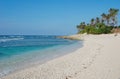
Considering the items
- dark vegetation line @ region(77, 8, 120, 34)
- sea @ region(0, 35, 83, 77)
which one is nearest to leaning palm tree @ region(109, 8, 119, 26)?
dark vegetation line @ region(77, 8, 120, 34)

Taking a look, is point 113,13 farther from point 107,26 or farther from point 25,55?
point 25,55

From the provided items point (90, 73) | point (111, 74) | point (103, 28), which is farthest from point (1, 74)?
point (103, 28)

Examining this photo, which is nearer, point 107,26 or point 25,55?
point 25,55

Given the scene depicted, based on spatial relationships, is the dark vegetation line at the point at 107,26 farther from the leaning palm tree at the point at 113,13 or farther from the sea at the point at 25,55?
the sea at the point at 25,55

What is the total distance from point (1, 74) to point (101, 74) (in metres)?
5.36

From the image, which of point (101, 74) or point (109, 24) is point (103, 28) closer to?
point (109, 24)

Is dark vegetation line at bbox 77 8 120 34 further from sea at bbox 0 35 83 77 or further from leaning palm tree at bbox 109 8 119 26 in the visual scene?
sea at bbox 0 35 83 77

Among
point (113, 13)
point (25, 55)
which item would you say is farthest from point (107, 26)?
point (25, 55)

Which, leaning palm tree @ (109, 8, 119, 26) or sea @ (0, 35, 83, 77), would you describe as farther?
leaning palm tree @ (109, 8, 119, 26)

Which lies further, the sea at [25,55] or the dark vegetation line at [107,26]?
the dark vegetation line at [107,26]

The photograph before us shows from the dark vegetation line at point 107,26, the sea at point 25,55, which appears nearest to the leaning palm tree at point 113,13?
the dark vegetation line at point 107,26

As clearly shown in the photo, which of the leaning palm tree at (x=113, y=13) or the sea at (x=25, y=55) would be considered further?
the leaning palm tree at (x=113, y=13)

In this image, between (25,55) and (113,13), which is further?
(113,13)

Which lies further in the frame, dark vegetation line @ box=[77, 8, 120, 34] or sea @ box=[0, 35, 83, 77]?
dark vegetation line @ box=[77, 8, 120, 34]
